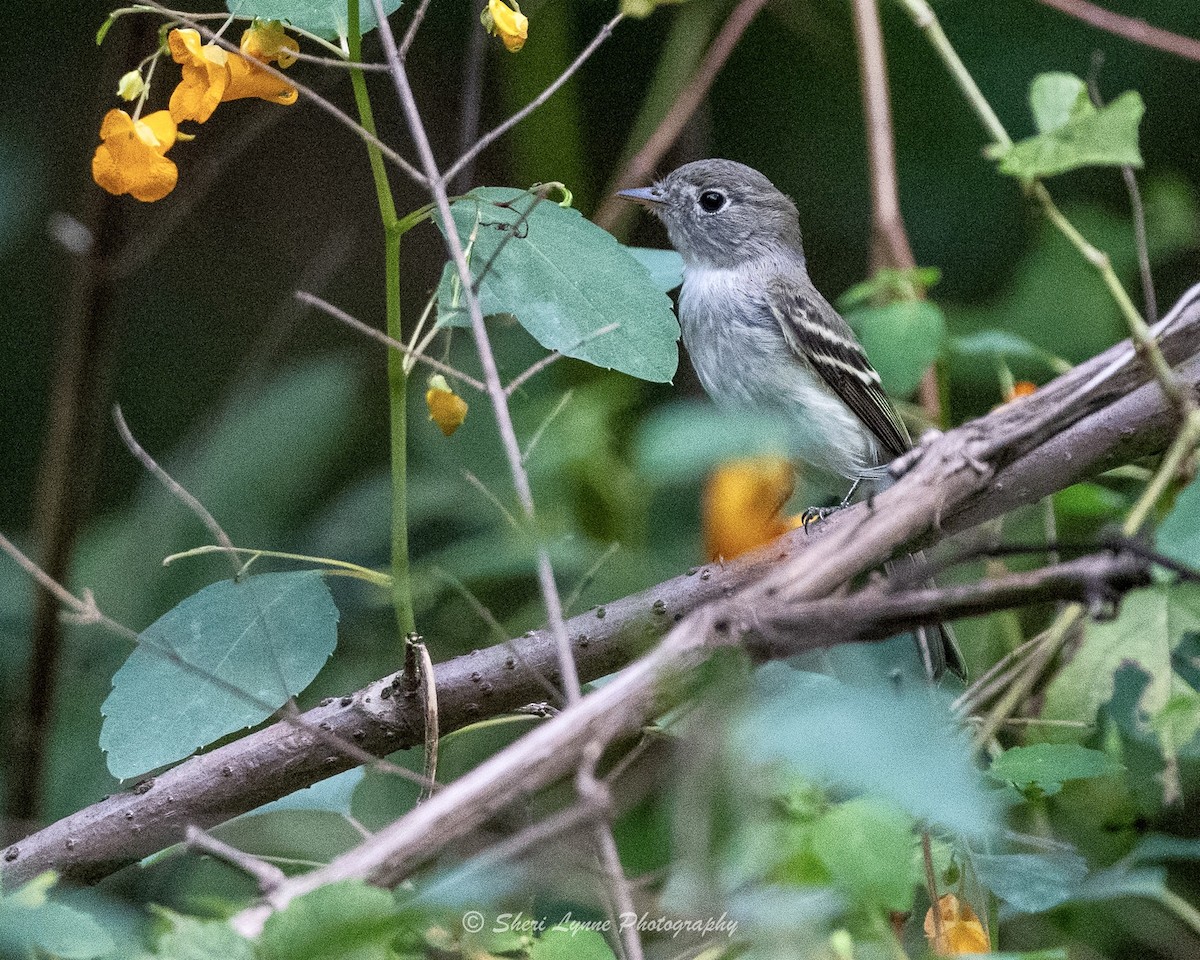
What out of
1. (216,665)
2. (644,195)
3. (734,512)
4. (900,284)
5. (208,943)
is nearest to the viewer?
(208,943)

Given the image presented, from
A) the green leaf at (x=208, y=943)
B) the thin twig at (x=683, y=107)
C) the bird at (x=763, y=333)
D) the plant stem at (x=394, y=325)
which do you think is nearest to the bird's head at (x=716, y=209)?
the bird at (x=763, y=333)

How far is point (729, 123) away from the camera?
437cm

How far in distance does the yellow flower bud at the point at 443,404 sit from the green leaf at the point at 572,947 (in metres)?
0.68

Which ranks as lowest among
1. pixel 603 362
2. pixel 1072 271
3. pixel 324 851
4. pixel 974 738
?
pixel 324 851

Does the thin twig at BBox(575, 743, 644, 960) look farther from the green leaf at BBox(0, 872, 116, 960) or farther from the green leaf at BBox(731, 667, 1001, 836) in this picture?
the green leaf at BBox(0, 872, 116, 960)

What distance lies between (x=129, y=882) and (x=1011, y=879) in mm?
2241

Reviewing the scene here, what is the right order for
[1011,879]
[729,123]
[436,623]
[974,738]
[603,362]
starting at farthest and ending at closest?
[729,123], [436,623], [974,738], [603,362], [1011,879]

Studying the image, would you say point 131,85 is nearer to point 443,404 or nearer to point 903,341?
point 443,404

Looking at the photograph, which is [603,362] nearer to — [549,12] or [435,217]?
[435,217]

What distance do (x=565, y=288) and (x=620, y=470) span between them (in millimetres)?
541

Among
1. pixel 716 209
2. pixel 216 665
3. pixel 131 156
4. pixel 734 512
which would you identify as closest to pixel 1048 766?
pixel 734 512

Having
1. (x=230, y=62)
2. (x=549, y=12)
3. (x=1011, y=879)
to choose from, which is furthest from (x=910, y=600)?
(x=549, y=12)

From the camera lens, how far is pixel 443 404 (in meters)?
1.71

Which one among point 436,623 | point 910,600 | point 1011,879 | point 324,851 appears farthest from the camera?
point 436,623
